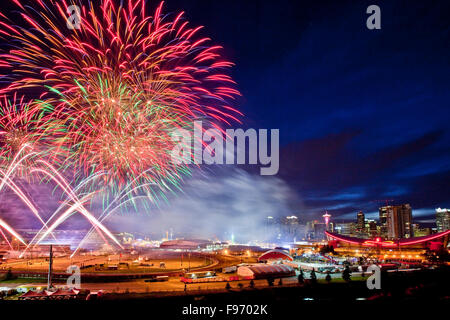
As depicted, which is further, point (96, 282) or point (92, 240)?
point (92, 240)
